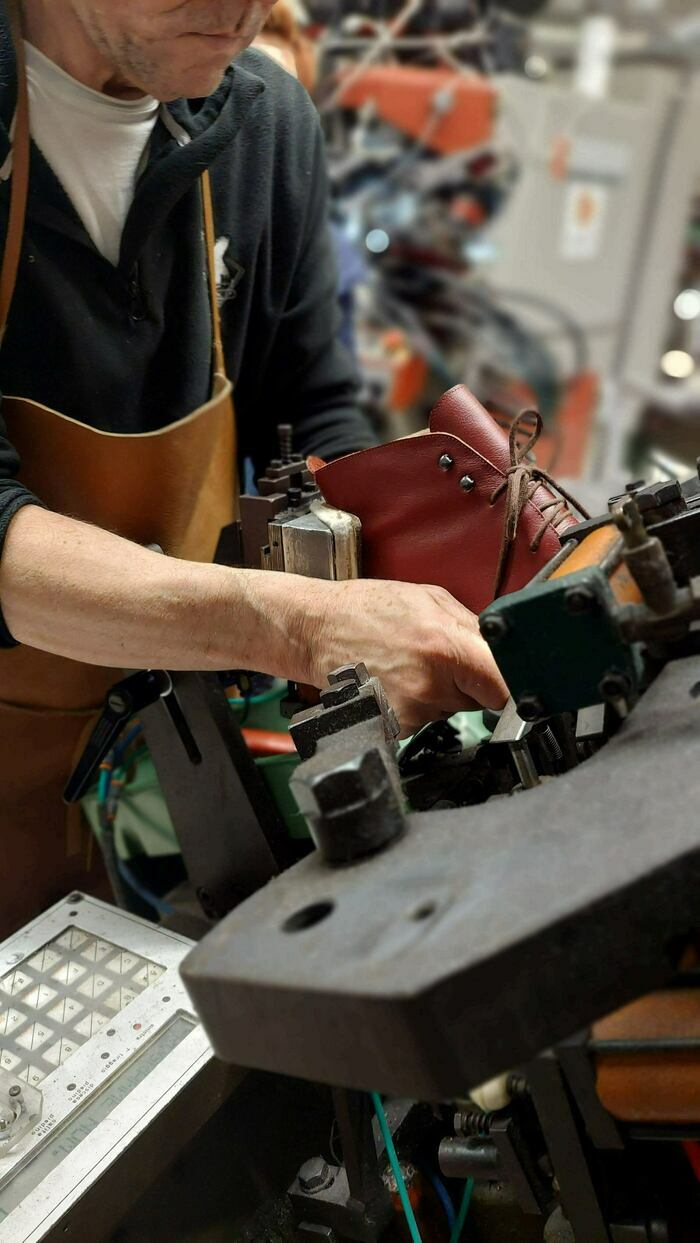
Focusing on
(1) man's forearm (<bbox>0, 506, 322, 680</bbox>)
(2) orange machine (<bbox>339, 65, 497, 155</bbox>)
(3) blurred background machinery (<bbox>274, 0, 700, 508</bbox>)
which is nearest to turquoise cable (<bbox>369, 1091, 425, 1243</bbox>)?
(1) man's forearm (<bbox>0, 506, 322, 680</bbox>)

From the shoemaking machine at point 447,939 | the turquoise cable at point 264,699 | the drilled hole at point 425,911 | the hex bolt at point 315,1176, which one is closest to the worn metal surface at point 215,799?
the shoemaking machine at point 447,939

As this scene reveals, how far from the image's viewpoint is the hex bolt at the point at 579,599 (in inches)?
23.5

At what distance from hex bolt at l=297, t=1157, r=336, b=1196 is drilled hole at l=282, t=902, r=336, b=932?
483 mm

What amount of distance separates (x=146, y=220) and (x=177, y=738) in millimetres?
556

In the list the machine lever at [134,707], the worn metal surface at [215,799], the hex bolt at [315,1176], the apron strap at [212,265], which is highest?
the apron strap at [212,265]

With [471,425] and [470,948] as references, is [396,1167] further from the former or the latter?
[471,425]

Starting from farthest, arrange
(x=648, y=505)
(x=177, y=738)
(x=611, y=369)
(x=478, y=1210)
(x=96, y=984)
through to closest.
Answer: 1. (x=611, y=369)
2. (x=177, y=738)
3. (x=96, y=984)
4. (x=478, y=1210)
5. (x=648, y=505)

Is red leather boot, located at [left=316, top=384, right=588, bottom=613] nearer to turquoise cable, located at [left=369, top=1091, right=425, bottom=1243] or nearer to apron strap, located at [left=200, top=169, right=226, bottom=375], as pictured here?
apron strap, located at [left=200, top=169, right=226, bottom=375]

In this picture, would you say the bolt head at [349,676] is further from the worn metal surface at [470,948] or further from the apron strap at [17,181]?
the apron strap at [17,181]

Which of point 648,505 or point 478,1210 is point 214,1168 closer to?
point 478,1210

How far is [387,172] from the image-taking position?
2.65 m

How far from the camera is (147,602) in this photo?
3.11ft

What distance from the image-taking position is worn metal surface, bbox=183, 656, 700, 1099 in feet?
1.48

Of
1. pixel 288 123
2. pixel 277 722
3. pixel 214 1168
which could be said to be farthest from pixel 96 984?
pixel 288 123
